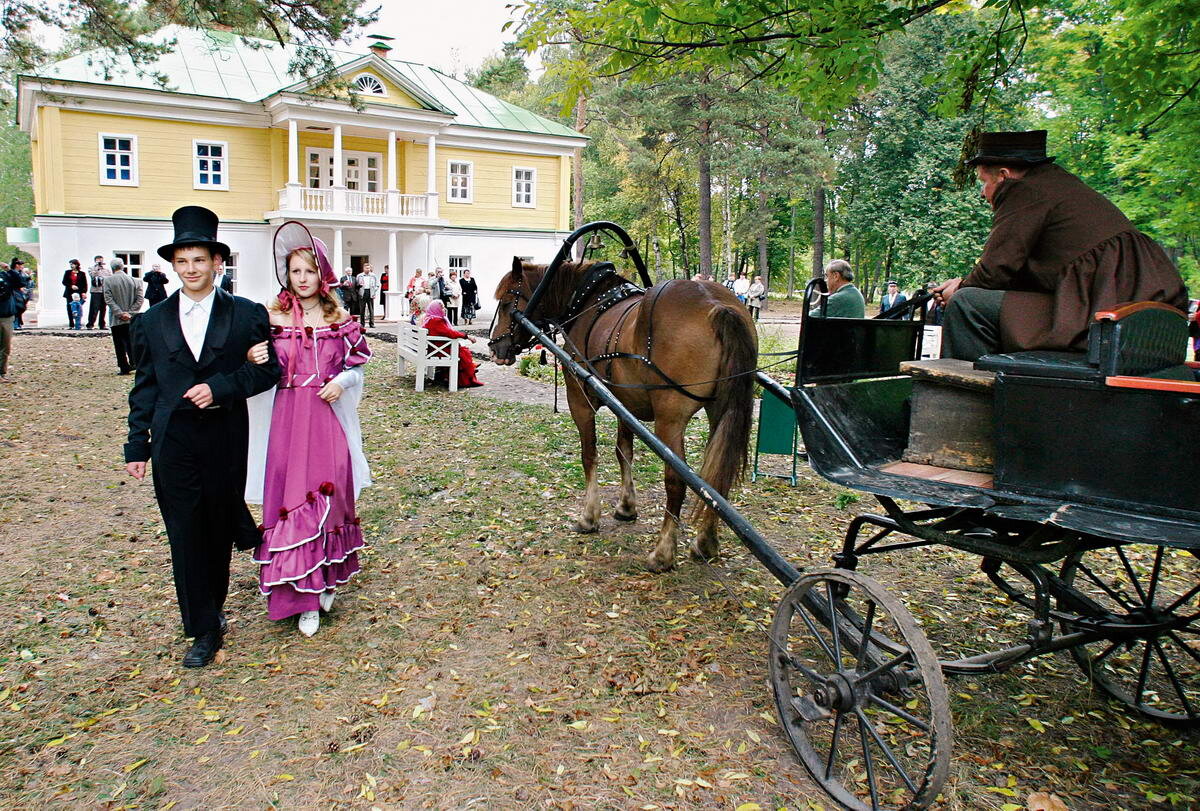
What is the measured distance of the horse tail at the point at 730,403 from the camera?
4.93 metres

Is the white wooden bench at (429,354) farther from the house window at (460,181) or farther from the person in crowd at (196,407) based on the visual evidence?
the house window at (460,181)

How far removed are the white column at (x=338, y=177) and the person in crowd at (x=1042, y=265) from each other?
85.9 ft

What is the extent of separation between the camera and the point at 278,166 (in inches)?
1083

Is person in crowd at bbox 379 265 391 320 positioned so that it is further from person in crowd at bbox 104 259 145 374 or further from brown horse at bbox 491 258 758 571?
brown horse at bbox 491 258 758 571

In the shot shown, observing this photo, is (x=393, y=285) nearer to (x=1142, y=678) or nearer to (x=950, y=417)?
(x=950, y=417)

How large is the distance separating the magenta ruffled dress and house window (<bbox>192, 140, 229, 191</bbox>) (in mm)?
25955

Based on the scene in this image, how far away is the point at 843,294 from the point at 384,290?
21.6 m

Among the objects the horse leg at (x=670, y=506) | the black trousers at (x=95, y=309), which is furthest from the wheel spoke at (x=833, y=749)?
the black trousers at (x=95, y=309)

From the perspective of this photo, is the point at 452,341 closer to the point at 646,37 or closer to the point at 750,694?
the point at 646,37

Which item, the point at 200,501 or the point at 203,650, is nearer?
the point at 200,501

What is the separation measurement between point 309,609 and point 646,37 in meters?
4.89

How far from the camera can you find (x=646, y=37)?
615cm

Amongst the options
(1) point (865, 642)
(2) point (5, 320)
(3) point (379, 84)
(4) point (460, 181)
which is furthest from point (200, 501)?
(4) point (460, 181)

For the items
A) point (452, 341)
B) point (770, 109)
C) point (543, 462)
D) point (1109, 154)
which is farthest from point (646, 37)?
point (770, 109)
